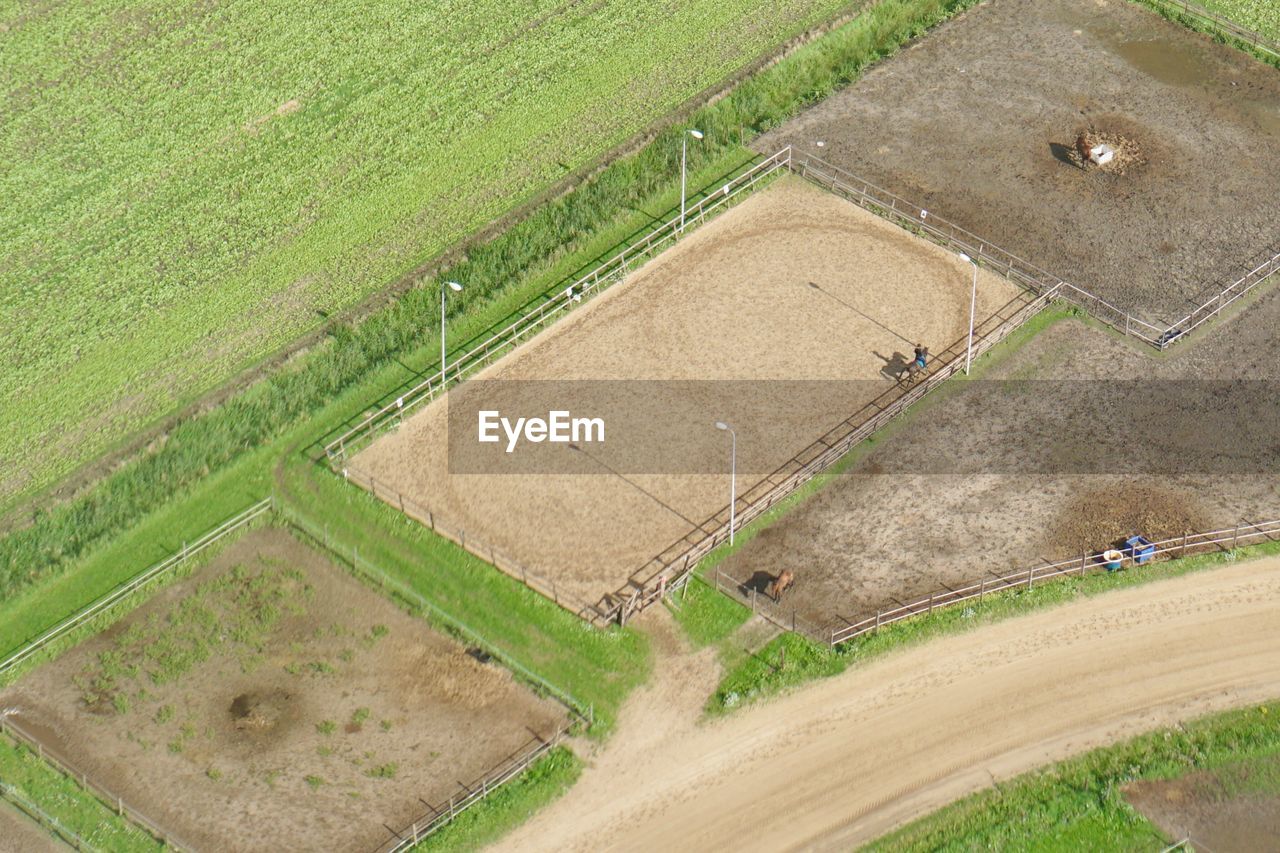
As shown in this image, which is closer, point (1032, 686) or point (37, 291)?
point (1032, 686)

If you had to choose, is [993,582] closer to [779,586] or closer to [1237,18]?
[779,586]

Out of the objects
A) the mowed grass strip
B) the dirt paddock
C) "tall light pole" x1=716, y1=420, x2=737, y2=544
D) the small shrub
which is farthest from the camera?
"tall light pole" x1=716, y1=420, x2=737, y2=544

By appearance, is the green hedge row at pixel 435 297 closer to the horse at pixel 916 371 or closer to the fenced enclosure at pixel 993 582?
the horse at pixel 916 371

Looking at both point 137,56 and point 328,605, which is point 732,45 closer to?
point 137,56

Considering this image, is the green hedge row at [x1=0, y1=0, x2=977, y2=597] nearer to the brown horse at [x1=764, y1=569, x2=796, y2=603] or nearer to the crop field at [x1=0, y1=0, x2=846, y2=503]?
the crop field at [x1=0, y1=0, x2=846, y2=503]

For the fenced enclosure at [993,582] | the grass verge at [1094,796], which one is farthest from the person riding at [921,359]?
the grass verge at [1094,796]

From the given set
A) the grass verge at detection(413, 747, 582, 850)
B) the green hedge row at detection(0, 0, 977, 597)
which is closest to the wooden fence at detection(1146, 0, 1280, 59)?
the green hedge row at detection(0, 0, 977, 597)

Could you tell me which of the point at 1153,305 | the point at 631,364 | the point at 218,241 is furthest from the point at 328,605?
the point at 1153,305
